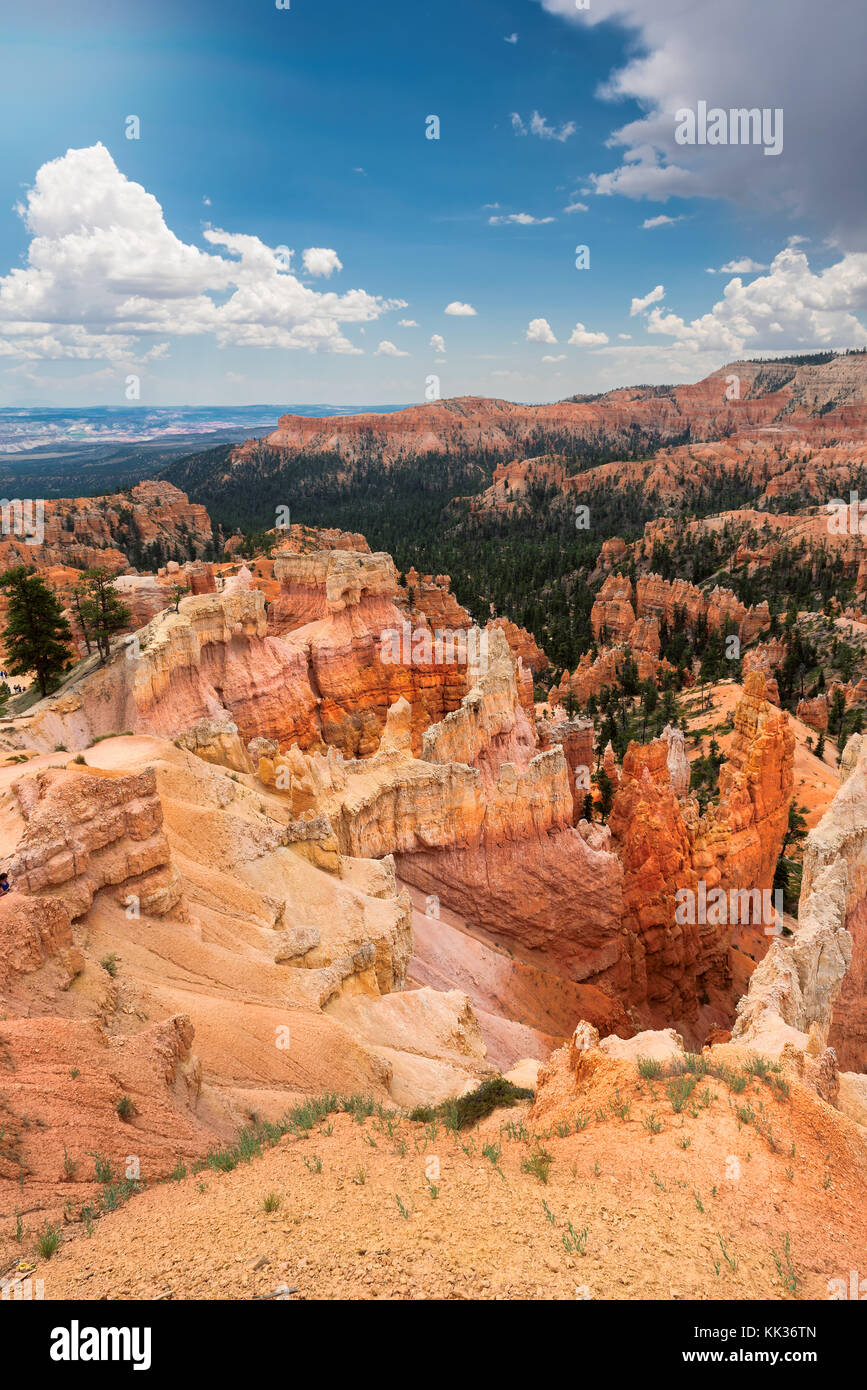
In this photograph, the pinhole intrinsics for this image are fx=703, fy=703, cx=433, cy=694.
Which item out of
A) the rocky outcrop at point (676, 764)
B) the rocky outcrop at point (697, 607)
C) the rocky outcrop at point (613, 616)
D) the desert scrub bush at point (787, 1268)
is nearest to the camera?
the desert scrub bush at point (787, 1268)

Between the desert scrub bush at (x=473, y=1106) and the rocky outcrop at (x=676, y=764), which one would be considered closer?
the desert scrub bush at (x=473, y=1106)

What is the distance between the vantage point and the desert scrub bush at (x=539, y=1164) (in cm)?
673

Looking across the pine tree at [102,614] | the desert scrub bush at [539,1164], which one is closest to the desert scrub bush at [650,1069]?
the desert scrub bush at [539,1164]

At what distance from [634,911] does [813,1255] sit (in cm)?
1895

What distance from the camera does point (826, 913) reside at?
511 inches

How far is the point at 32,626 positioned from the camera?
2578cm

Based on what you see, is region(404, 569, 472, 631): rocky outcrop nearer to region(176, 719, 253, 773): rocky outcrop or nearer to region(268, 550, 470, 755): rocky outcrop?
region(268, 550, 470, 755): rocky outcrop

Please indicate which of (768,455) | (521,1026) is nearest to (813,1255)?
(521,1026)

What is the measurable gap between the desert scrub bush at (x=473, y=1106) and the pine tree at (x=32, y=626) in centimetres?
2264

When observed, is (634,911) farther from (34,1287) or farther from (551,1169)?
(34,1287)

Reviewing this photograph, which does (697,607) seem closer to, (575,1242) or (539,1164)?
(539,1164)

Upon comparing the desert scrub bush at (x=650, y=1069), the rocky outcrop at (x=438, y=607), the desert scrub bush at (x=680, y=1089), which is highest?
the rocky outcrop at (x=438, y=607)

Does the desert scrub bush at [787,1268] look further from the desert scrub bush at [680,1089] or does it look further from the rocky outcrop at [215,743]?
the rocky outcrop at [215,743]

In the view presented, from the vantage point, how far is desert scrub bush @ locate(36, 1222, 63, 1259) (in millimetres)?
5273
